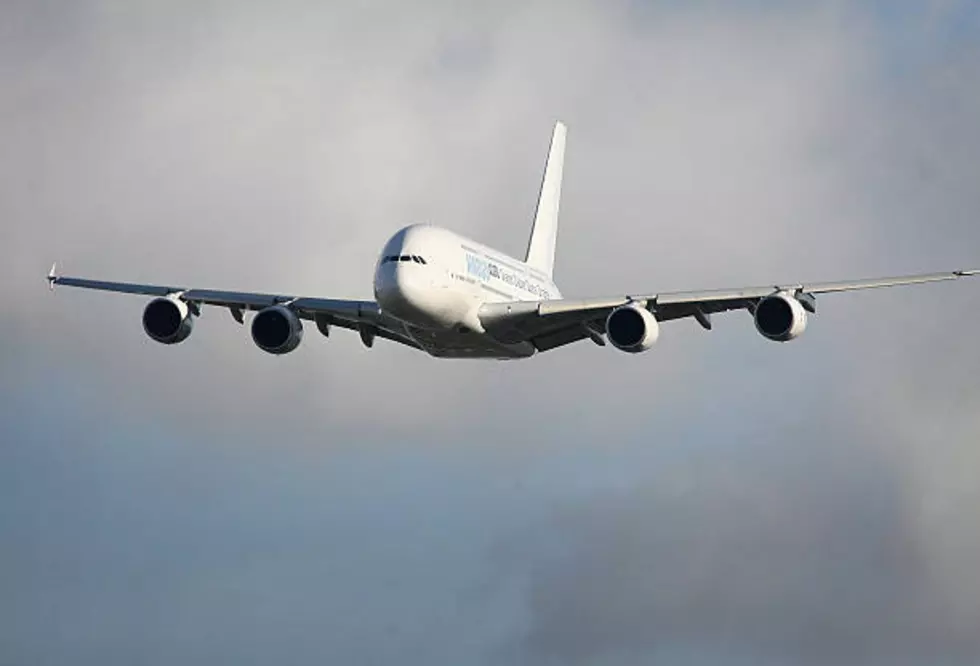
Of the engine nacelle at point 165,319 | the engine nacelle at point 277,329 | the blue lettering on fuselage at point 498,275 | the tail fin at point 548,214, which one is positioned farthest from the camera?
the tail fin at point 548,214

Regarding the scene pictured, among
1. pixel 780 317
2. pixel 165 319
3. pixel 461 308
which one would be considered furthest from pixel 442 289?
pixel 780 317

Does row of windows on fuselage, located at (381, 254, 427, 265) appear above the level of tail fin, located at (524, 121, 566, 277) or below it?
below

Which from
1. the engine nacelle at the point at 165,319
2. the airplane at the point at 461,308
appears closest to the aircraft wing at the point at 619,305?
the airplane at the point at 461,308

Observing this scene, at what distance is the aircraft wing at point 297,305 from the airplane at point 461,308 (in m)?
0.04

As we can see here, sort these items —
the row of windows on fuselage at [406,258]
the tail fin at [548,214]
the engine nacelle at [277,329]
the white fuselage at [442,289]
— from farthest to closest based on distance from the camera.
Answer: the tail fin at [548,214] → the engine nacelle at [277,329] → the row of windows on fuselage at [406,258] → the white fuselage at [442,289]

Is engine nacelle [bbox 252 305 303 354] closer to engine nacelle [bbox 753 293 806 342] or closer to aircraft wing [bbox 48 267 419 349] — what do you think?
aircraft wing [bbox 48 267 419 349]

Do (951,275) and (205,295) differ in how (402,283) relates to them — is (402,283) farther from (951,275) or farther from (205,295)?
(951,275)

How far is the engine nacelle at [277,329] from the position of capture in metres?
78.1

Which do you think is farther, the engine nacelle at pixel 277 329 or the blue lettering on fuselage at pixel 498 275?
the engine nacelle at pixel 277 329

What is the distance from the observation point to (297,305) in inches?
3115

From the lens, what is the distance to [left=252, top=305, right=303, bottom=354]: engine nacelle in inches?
3076

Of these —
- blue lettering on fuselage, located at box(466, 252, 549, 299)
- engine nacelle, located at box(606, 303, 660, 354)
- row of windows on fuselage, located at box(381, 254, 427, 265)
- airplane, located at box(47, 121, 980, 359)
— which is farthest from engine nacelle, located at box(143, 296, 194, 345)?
engine nacelle, located at box(606, 303, 660, 354)

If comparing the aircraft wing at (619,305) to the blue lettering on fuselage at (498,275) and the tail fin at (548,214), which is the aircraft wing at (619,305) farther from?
the tail fin at (548,214)

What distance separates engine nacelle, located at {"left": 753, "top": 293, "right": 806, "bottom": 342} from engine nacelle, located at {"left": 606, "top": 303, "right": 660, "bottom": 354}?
3.70 m
